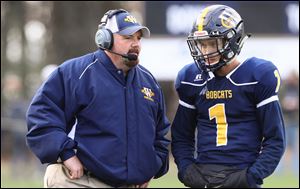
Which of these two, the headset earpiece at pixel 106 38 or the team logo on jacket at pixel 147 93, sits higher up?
the headset earpiece at pixel 106 38

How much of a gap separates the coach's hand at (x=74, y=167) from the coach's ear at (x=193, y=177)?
0.76 meters

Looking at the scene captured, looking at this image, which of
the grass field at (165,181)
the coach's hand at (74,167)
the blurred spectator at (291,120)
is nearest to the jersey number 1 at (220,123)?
the coach's hand at (74,167)

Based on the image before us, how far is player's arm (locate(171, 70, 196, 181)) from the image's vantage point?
590 cm

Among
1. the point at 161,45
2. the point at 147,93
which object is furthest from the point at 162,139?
the point at 161,45

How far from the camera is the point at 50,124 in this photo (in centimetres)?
545

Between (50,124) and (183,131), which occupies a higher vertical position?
(50,124)

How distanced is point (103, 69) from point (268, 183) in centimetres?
765

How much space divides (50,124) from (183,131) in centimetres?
107

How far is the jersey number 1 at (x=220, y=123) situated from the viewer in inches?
222

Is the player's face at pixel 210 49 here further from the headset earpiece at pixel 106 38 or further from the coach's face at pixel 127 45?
the headset earpiece at pixel 106 38

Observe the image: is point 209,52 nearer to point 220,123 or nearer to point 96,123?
point 220,123

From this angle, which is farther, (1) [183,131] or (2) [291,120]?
(2) [291,120]

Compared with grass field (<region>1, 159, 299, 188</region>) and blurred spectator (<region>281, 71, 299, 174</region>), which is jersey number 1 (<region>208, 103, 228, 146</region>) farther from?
blurred spectator (<region>281, 71, 299, 174</region>)

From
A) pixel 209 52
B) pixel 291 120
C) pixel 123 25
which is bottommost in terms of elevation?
pixel 291 120
